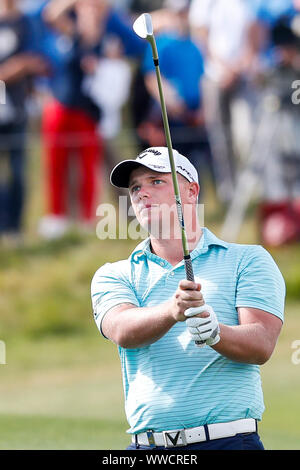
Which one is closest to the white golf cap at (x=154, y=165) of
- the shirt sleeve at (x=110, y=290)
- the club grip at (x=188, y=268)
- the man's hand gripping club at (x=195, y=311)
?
the shirt sleeve at (x=110, y=290)

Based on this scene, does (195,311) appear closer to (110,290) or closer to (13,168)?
(110,290)

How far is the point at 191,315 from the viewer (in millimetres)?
3338

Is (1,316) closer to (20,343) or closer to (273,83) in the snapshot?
(20,343)

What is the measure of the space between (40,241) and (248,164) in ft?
8.42

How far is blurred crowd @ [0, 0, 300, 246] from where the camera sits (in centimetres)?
1229

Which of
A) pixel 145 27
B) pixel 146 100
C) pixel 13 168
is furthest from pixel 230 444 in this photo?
pixel 13 168

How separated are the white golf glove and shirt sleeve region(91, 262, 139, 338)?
400mm

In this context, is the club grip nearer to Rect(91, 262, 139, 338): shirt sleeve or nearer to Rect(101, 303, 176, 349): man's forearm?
Rect(101, 303, 176, 349): man's forearm

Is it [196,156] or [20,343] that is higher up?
[196,156]

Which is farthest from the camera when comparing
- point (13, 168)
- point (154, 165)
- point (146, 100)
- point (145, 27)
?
point (13, 168)

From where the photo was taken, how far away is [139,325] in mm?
3543

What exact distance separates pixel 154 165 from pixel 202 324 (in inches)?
26.8

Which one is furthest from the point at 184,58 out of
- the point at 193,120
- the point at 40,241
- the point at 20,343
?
the point at 20,343

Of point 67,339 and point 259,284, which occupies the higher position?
point 67,339
